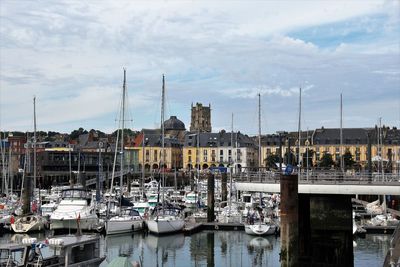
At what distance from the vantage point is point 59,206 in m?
64.9

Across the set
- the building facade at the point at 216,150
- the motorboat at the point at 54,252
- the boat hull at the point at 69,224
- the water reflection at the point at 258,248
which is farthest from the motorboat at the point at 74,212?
the building facade at the point at 216,150

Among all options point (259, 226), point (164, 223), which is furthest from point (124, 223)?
point (259, 226)

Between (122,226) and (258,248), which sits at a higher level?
(122,226)

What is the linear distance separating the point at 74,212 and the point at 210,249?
16574 mm

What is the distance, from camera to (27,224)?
200 ft

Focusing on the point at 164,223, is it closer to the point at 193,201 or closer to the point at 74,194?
the point at 74,194

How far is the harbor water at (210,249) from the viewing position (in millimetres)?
48125

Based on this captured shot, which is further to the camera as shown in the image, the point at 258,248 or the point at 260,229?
the point at 260,229

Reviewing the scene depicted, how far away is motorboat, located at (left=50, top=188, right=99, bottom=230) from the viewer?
203 feet

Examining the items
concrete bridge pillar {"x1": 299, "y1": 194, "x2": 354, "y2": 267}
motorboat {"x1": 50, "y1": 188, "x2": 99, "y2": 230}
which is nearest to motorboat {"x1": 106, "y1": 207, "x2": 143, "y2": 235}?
motorboat {"x1": 50, "y1": 188, "x2": 99, "y2": 230}

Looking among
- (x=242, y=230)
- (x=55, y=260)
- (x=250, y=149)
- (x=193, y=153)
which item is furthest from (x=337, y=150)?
(x=55, y=260)

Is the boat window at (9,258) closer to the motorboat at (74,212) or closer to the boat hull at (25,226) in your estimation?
the motorboat at (74,212)

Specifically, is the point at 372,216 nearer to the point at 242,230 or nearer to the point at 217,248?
the point at 242,230

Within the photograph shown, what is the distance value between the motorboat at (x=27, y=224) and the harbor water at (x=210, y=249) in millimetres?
1393
